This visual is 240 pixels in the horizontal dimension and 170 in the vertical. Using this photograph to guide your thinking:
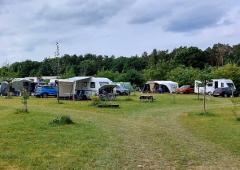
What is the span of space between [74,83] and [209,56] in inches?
2593

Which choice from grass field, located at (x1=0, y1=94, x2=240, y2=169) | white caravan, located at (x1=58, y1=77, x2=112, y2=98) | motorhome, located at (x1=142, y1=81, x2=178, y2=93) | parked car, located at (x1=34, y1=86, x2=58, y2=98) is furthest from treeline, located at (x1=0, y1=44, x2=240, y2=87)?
grass field, located at (x1=0, y1=94, x2=240, y2=169)

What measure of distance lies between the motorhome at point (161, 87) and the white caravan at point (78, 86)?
20.3 metres

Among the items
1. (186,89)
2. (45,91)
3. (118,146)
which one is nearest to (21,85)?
(45,91)

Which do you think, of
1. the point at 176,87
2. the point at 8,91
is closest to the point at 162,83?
the point at 176,87

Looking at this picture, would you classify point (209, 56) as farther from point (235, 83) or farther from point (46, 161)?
point (46, 161)

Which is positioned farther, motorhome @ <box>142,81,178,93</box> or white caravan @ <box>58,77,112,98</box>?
motorhome @ <box>142,81,178,93</box>

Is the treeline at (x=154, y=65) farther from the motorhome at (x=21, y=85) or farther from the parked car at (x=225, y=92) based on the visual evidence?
the parked car at (x=225, y=92)

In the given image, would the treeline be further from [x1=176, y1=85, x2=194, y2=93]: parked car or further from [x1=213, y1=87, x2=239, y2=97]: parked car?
[x1=213, y1=87, x2=239, y2=97]: parked car

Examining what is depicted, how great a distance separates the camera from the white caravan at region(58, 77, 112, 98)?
50.5 meters

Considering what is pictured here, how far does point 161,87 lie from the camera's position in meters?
74.1

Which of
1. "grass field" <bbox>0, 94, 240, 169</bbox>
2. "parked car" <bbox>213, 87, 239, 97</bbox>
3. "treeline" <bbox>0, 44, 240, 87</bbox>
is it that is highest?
"treeline" <bbox>0, 44, 240, 87</bbox>

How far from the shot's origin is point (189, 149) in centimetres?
1402

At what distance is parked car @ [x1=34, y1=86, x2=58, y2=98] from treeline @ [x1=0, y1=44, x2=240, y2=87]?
12170mm

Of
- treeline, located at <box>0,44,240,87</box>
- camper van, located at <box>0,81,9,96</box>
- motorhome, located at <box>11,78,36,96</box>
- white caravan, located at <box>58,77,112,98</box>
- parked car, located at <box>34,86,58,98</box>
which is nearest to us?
white caravan, located at <box>58,77,112,98</box>
